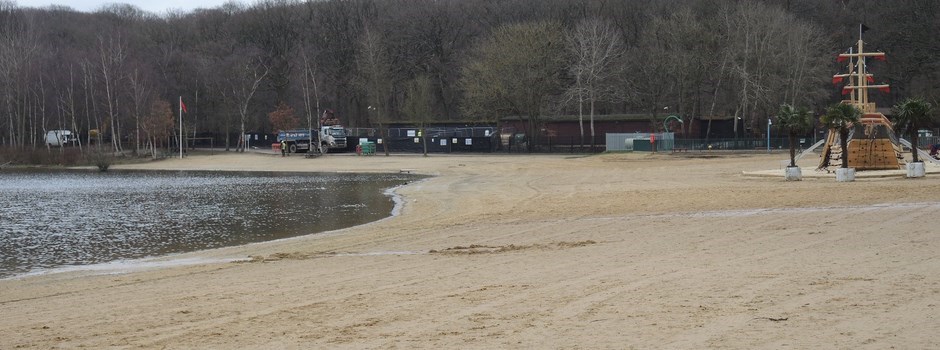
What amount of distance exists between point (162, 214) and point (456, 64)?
2940 inches

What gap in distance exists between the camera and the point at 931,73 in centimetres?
7625

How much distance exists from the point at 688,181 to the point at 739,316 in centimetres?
2835

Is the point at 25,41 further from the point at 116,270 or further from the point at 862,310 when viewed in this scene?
the point at 862,310

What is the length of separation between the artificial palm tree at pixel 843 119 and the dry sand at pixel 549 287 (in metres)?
9.11

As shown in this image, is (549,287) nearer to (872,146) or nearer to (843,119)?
(843,119)

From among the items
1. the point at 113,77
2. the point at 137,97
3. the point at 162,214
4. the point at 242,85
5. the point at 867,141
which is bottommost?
the point at 162,214

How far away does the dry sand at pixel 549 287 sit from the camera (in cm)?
958

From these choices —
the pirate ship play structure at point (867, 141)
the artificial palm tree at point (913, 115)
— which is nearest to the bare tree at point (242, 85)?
the pirate ship play structure at point (867, 141)

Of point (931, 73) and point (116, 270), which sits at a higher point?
point (931, 73)

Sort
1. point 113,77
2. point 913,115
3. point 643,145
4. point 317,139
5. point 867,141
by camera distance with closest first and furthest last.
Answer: point 913,115, point 867,141, point 643,145, point 317,139, point 113,77

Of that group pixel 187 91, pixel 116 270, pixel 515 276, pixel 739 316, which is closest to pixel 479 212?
pixel 116 270

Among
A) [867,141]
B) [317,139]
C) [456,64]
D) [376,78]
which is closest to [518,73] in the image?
[376,78]

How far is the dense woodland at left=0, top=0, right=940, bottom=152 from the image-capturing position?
→ 7581 centimetres

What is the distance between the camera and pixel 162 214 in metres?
31.8
